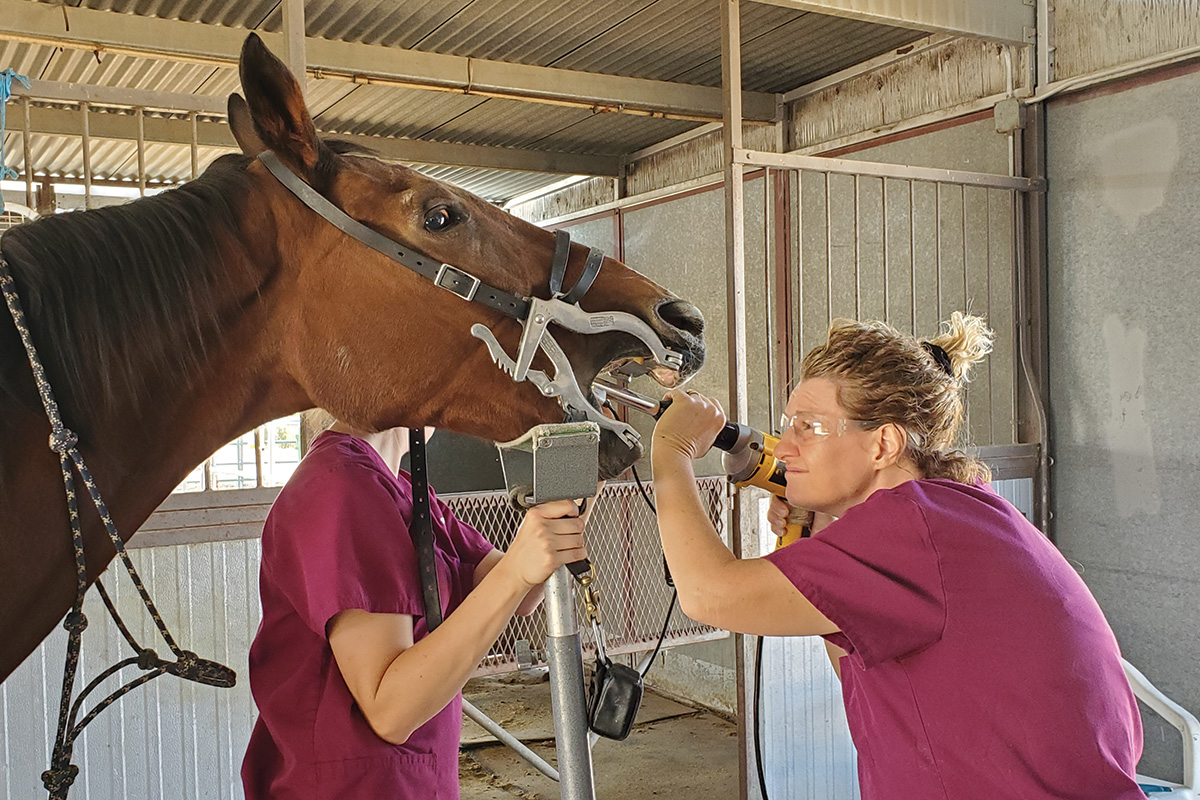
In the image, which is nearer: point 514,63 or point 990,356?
point 990,356

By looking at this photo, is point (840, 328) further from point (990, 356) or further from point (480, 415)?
point (990, 356)

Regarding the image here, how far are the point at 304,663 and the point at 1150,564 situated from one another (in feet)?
10.8

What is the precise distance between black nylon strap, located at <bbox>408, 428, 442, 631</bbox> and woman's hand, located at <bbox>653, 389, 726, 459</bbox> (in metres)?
0.31

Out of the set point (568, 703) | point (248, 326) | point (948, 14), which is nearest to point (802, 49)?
point (948, 14)

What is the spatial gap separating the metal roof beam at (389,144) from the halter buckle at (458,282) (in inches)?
147

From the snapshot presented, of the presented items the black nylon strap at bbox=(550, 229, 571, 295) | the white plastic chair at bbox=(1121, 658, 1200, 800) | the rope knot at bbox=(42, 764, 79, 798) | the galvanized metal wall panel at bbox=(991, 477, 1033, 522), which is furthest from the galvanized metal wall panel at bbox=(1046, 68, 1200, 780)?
the rope knot at bbox=(42, 764, 79, 798)

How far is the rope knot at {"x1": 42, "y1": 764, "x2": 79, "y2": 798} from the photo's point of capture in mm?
923

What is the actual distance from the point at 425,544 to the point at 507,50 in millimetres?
3786

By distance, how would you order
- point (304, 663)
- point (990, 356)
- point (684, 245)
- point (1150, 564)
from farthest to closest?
point (684, 245)
point (990, 356)
point (1150, 564)
point (304, 663)

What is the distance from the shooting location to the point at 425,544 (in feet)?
3.67

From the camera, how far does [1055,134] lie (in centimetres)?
373

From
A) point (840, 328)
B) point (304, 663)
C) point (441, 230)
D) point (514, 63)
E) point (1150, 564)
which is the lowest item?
point (1150, 564)

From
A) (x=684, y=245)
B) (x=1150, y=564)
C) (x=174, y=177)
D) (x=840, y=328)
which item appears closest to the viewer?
(x=840, y=328)

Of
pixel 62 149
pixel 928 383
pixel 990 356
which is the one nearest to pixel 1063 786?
pixel 928 383
